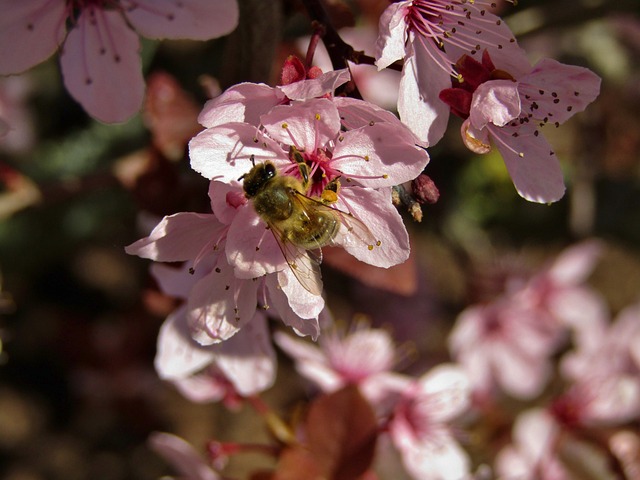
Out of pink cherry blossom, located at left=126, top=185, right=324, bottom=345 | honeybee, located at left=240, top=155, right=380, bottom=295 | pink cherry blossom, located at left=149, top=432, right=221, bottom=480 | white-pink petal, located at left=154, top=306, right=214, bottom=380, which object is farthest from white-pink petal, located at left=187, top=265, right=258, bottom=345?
pink cherry blossom, located at left=149, top=432, right=221, bottom=480

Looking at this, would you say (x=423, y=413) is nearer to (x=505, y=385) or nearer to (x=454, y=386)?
(x=454, y=386)

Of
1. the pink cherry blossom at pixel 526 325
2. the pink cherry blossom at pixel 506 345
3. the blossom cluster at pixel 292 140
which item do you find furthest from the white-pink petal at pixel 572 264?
the blossom cluster at pixel 292 140

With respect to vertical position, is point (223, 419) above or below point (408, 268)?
below

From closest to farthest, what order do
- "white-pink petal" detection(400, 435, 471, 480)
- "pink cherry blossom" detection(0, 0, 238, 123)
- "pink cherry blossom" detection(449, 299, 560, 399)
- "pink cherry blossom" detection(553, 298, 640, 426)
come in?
"pink cherry blossom" detection(0, 0, 238, 123) → "white-pink petal" detection(400, 435, 471, 480) → "pink cherry blossom" detection(553, 298, 640, 426) → "pink cherry blossom" detection(449, 299, 560, 399)

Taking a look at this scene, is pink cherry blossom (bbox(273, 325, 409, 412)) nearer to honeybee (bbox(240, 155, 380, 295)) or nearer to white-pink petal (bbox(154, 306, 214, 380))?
white-pink petal (bbox(154, 306, 214, 380))

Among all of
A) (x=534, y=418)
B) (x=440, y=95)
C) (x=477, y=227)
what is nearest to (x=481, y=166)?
(x=477, y=227)

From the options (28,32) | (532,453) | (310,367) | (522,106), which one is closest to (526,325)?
(532,453)

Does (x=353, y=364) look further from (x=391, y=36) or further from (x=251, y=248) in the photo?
(x=391, y=36)
